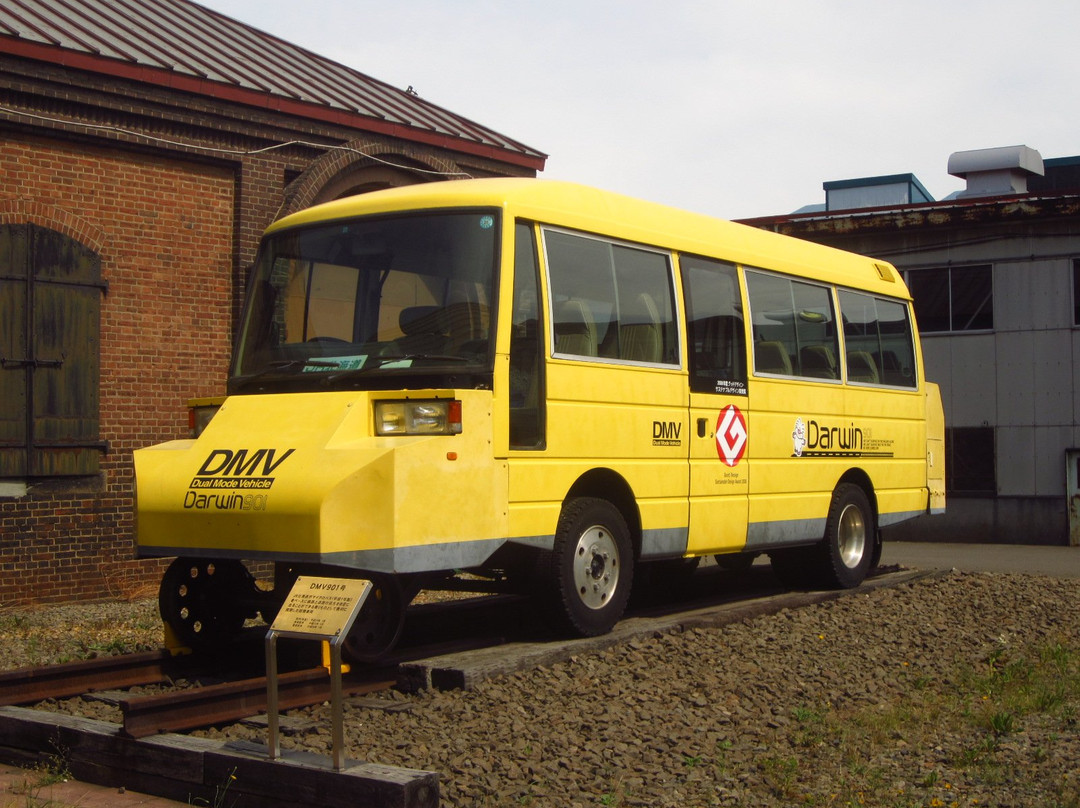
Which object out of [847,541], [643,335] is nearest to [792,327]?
[847,541]

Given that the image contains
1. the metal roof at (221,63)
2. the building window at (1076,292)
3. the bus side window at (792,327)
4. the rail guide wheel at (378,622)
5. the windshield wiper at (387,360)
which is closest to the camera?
the rail guide wheel at (378,622)

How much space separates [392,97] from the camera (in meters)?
19.0

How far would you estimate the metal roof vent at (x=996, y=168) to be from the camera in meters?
29.6

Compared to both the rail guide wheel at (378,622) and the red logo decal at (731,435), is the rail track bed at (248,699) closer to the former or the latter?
the rail guide wheel at (378,622)

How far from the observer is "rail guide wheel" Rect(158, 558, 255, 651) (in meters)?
8.52

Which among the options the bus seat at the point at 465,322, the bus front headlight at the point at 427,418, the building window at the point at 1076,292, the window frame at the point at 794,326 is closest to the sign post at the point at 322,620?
the bus front headlight at the point at 427,418

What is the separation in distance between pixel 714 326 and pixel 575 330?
194 cm

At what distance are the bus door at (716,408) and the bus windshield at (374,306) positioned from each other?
2468 mm

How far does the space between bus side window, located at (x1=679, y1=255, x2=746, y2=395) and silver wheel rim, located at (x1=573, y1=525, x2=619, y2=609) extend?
1.59m

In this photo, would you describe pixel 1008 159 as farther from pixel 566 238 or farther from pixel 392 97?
pixel 566 238

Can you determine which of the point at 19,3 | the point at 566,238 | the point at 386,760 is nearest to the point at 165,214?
the point at 19,3

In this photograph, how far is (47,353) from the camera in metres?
13.3

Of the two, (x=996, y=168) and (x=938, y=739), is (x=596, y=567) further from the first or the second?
(x=996, y=168)

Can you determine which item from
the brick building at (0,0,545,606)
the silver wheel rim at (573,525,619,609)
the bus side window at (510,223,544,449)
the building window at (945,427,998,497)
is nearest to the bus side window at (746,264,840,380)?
the silver wheel rim at (573,525,619,609)
